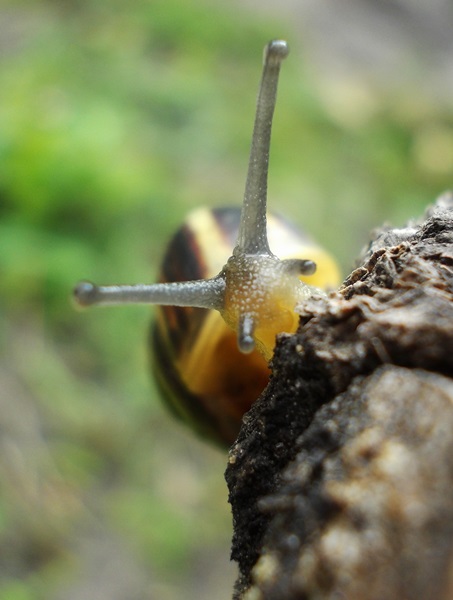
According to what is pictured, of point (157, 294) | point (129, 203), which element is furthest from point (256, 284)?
point (129, 203)

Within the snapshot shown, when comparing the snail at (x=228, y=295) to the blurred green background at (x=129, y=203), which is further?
the blurred green background at (x=129, y=203)

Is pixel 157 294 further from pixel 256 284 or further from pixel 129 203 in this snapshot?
pixel 129 203

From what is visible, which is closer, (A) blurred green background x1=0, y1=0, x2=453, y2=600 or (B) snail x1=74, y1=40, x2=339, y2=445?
(B) snail x1=74, y1=40, x2=339, y2=445

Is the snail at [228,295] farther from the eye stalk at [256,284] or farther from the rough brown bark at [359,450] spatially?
the rough brown bark at [359,450]

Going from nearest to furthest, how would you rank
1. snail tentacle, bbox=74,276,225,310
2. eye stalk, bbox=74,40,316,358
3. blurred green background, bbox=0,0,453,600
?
snail tentacle, bbox=74,276,225,310
eye stalk, bbox=74,40,316,358
blurred green background, bbox=0,0,453,600

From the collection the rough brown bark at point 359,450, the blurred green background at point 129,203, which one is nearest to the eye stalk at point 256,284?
the rough brown bark at point 359,450

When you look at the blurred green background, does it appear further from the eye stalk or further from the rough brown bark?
the rough brown bark

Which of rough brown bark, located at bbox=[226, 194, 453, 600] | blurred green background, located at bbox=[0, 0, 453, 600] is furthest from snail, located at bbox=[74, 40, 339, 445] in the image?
blurred green background, located at bbox=[0, 0, 453, 600]

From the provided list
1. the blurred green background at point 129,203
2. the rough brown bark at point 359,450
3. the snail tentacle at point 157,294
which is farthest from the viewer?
the blurred green background at point 129,203
